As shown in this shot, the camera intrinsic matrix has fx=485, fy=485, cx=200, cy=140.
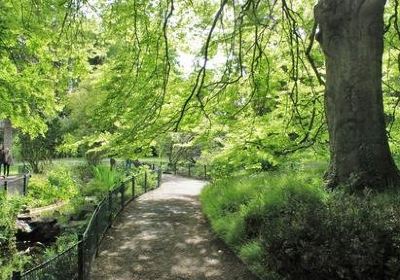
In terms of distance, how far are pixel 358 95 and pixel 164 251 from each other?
479 centimetres

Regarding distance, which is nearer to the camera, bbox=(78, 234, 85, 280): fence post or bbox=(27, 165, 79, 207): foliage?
bbox=(78, 234, 85, 280): fence post

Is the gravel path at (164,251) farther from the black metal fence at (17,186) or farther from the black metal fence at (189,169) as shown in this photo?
Answer: the black metal fence at (189,169)

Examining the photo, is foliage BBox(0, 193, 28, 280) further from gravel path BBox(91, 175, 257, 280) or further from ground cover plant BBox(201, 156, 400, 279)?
ground cover plant BBox(201, 156, 400, 279)

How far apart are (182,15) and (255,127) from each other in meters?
5.44

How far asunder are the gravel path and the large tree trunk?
8.41 feet

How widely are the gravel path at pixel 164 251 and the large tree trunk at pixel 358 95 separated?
8.41ft

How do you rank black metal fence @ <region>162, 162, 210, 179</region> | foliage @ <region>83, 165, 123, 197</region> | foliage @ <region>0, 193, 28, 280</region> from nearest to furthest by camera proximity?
foliage @ <region>0, 193, 28, 280</region>
foliage @ <region>83, 165, 123, 197</region>
black metal fence @ <region>162, 162, 210, 179</region>

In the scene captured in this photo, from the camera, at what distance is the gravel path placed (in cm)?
823

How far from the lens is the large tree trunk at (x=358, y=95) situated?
808 cm

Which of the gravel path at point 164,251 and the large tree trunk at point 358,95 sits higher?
the large tree trunk at point 358,95

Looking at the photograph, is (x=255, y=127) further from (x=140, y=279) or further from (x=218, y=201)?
(x=140, y=279)

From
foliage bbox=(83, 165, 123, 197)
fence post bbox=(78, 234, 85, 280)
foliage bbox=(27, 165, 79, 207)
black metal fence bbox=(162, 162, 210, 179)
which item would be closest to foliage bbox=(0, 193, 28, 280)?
foliage bbox=(27, 165, 79, 207)

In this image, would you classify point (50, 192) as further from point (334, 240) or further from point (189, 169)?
point (189, 169)

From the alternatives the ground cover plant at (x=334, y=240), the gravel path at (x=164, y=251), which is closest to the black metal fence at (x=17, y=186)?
the gravel path at (x=164, y=251)
